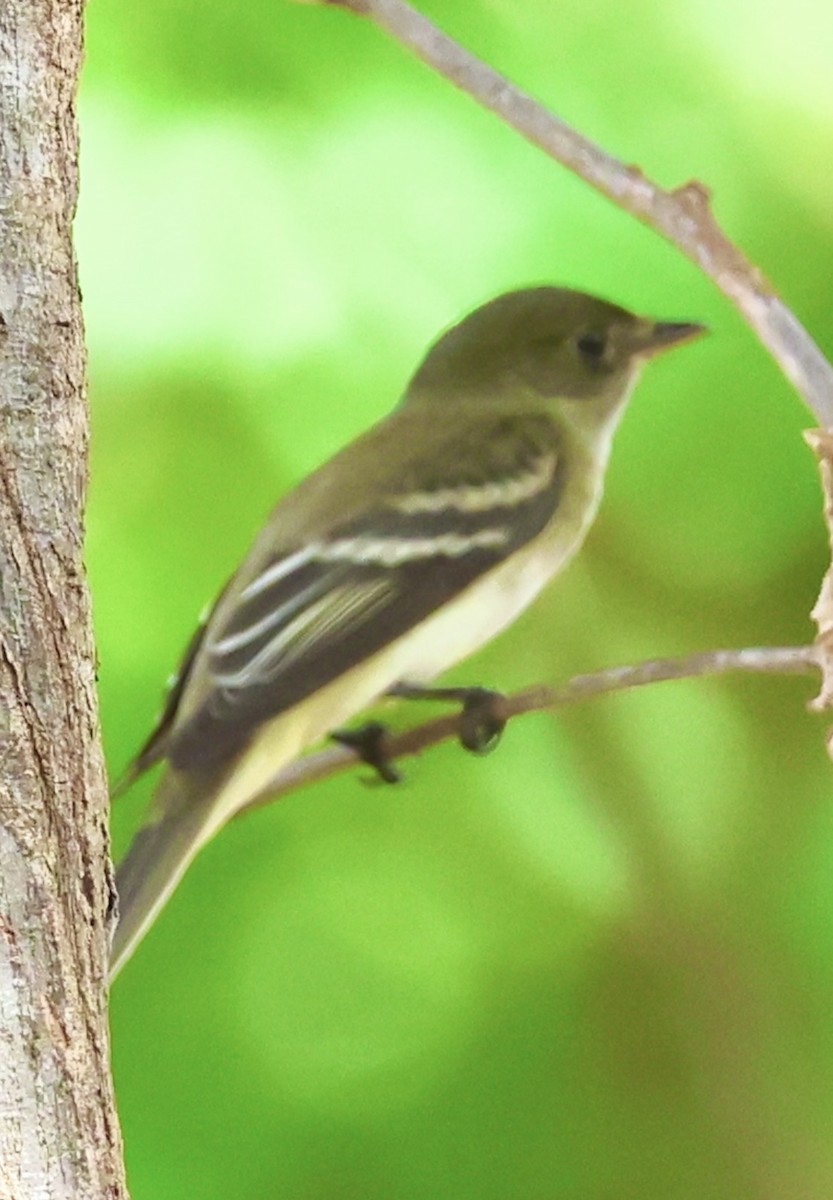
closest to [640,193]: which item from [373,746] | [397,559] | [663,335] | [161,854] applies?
[663,335]

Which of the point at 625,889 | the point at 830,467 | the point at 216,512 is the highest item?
the point at 216,512

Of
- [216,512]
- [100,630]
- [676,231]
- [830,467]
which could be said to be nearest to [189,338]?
[216,512]

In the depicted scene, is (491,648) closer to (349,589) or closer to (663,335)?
(349,589)

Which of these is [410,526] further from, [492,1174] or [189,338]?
[492,1174]

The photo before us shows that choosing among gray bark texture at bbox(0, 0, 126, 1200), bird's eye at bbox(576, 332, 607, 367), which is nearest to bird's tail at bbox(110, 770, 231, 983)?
gray bark texture at bbox(0, 0, 126, 1200)

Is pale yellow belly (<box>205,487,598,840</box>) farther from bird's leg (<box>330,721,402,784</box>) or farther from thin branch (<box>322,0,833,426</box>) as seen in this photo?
thin branch (<box>322,0,833,426</box>)

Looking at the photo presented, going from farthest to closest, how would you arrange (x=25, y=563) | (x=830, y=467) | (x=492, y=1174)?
(x=492, y=1174), (x=830, y=467), (x=25, y=563)

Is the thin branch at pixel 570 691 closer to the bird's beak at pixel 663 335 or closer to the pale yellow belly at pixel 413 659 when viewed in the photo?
the pale yellow belly at pixel 413 659
